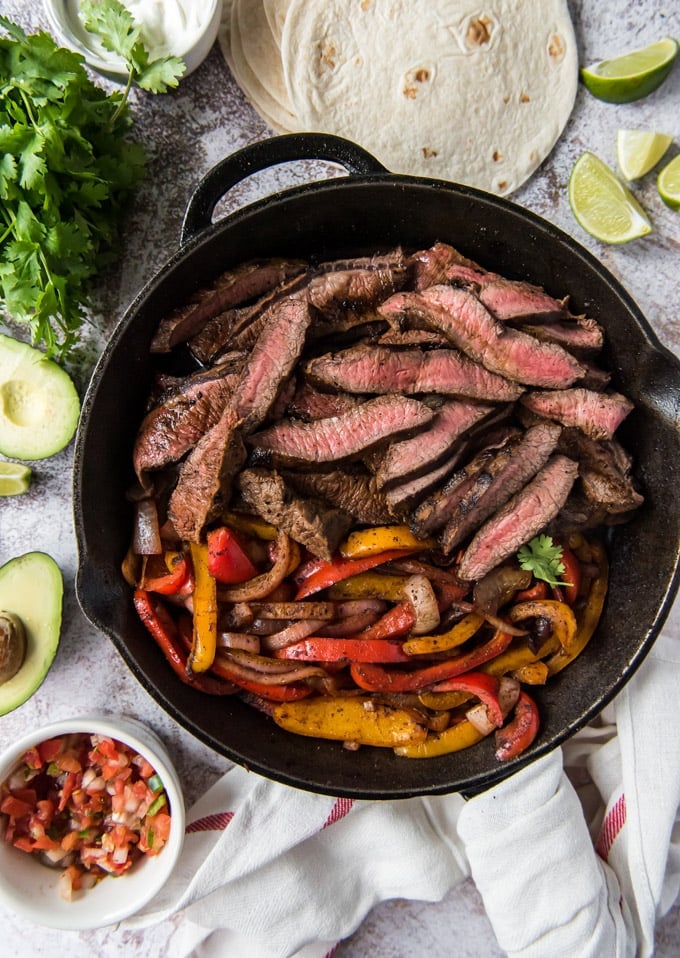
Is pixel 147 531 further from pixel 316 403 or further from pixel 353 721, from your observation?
pixel 353 721

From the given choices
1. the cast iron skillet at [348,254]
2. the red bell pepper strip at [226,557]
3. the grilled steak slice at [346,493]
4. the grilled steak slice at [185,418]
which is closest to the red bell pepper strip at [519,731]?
the cast iron skillet at [348,254]

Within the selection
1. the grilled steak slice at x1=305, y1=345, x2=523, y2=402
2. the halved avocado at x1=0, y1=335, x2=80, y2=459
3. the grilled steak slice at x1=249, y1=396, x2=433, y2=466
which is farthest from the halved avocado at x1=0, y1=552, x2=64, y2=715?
the grilled steak slice at x1=305, y1=345, x2=523, y2=402

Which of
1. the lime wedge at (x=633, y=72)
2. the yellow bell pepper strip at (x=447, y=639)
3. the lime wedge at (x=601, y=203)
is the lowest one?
the yellow bell pepper strip at (x=447, y=639)

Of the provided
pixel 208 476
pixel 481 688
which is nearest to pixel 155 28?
pixel 208 476

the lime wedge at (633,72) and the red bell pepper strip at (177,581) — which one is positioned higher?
the lime wedge at (633,72)

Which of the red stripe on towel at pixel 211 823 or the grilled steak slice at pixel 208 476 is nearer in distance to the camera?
the grilled steak slice at pixel 208 476

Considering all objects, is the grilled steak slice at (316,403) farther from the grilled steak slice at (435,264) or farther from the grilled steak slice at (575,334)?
the grilled steak slice at (575,334)
